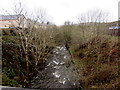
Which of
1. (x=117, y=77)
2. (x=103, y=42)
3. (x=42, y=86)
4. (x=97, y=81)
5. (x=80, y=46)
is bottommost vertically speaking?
(x=42, y=86)

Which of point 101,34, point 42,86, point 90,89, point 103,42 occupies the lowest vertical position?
point 42,86

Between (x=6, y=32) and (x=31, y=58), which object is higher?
(x=6, y=32)

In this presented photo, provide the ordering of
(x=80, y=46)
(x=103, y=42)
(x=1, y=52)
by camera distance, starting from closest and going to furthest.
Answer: (x=1, y=52) < (x=103, y=42) < (x=80, y=46)

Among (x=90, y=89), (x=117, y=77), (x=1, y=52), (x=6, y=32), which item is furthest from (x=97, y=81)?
(x=6, y=32)

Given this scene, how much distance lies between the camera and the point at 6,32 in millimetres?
10195

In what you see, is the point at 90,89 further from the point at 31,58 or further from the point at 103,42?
the point at 31,58

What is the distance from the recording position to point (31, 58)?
8398 mm

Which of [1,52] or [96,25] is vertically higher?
[96,25]

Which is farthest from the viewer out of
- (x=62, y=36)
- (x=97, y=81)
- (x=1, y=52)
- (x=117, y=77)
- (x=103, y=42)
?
(x=62, y=36)

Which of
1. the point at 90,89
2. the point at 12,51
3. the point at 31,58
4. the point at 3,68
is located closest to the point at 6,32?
the point at 12,51

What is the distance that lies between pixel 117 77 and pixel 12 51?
29.4 feet

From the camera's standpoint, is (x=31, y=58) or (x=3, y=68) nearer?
(x=3, y=68)

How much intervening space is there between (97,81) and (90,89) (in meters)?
0.74

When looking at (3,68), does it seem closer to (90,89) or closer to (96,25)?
(90,89)
